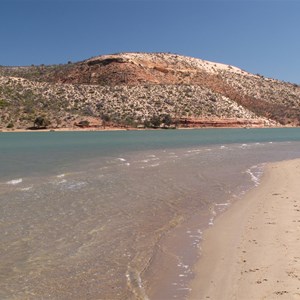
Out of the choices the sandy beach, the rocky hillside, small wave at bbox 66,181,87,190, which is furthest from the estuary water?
the rocky hillside

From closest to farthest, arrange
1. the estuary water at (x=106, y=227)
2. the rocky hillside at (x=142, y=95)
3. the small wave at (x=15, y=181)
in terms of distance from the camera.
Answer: the estuary water at (x=106, y=227) → the small wave at (x=15, y=181) → the rocky hillside at (x=142, y=95)

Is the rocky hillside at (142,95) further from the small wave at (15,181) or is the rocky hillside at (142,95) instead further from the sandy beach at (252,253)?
the sandy beach at (252,253)

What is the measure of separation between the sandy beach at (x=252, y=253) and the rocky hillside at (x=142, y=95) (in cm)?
5734

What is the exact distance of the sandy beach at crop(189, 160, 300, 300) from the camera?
6.16m

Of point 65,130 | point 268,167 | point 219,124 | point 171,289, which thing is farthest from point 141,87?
point 171,289

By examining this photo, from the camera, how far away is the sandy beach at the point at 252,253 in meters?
6.16

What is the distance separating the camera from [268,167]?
21.1 m

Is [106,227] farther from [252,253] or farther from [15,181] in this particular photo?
[15,181]

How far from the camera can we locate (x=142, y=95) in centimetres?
8119

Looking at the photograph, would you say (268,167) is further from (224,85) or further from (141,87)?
(224,85)

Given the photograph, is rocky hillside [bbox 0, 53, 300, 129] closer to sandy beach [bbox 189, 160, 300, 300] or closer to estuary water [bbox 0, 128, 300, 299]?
estuary water [bbox 0, 128, 300, 299]

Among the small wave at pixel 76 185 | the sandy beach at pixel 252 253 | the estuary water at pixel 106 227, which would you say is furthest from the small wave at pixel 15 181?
the sandy beach at pixel 252 253

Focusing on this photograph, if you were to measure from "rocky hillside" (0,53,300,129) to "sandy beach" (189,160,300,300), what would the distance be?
5734cm

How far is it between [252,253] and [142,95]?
74.5 meters
